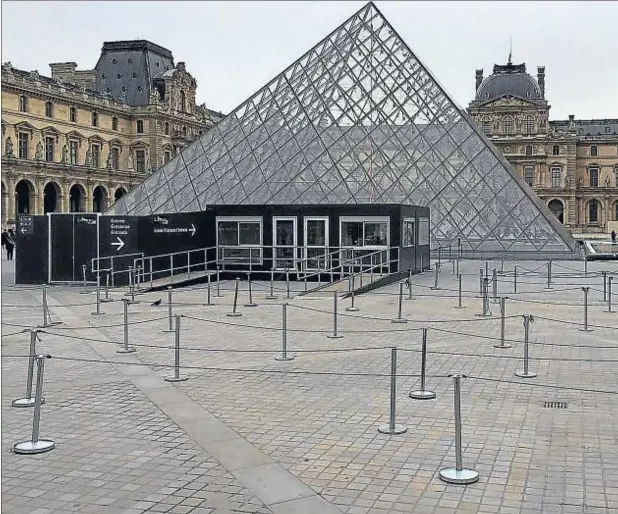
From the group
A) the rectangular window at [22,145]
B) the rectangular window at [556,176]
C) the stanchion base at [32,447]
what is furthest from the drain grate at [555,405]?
the rectangular window at [556,176]

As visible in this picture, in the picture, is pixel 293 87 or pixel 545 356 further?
pixel 293 87

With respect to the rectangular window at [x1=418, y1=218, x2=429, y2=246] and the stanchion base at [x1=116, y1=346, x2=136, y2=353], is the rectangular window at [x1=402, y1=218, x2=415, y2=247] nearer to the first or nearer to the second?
the rectangular window at [x1=418, y1=218, x2=429, y2=246]

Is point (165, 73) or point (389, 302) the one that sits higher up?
point (165, 73)

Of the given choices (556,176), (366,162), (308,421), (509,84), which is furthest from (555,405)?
(509,84)

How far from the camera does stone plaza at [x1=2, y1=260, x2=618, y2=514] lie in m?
5.06

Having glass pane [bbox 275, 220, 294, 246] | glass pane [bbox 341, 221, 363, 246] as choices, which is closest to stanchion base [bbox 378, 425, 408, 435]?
glass pane [bbox 341, 221, 363, 246]

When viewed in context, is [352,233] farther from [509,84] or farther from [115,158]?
[509,84]

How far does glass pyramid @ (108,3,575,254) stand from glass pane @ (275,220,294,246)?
4.16 m

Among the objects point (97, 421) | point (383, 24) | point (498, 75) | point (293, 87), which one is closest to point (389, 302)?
point (97, 421)

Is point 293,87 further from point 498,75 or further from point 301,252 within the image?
point 498,75

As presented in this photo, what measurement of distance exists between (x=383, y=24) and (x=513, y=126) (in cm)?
5260

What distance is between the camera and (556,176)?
8250 cm

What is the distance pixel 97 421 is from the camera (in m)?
6.87

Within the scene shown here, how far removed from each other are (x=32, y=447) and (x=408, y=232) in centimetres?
1714
